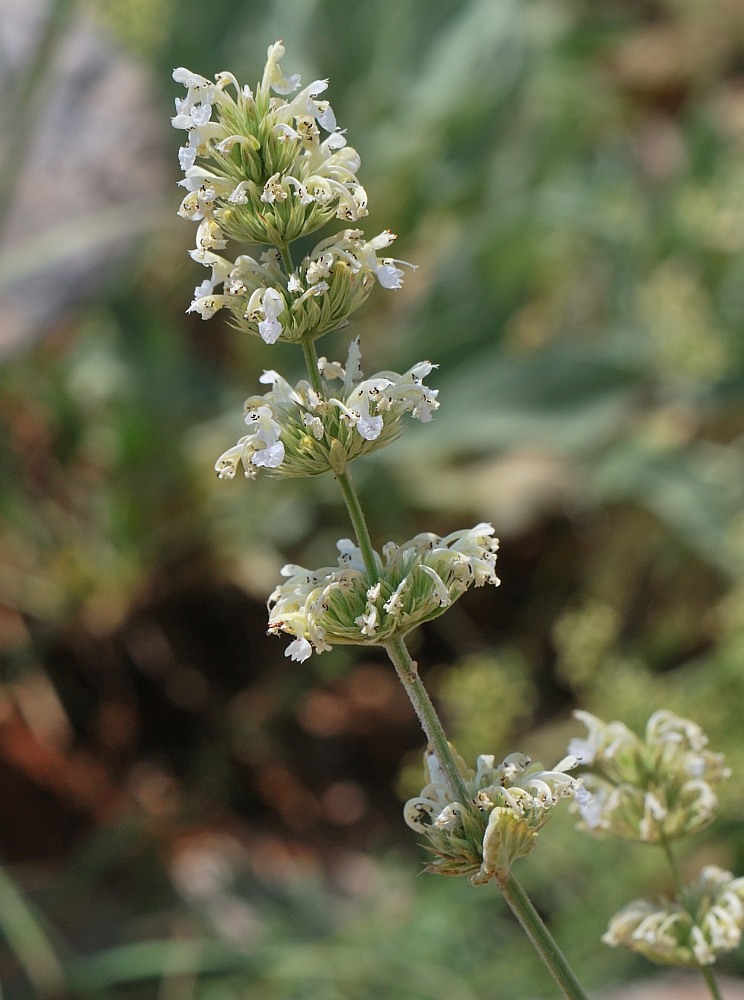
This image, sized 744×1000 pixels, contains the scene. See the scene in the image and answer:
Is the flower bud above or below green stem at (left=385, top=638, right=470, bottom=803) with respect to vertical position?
above

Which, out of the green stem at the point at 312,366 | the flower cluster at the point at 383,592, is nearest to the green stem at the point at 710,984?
the flower cluster at the point at 383,592

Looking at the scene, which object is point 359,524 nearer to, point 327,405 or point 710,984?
point 327,405

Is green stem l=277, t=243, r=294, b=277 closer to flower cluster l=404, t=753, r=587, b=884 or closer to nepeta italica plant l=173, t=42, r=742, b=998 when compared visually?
nepeta italica plant l=173, t=42, r=742, b=998

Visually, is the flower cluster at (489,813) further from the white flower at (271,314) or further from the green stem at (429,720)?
the white flower at (271,314)

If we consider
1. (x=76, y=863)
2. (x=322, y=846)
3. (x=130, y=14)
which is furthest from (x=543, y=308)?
(x=76, y=863)

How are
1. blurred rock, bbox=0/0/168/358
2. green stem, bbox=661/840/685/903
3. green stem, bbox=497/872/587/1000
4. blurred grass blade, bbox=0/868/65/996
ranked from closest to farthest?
green stem, bbox=497/872/587/1000
green stem, bbox=661/840/685/903
blurred grass blade, bbox=0/868/65/996
blurred rock, bbox=0/0/168/358

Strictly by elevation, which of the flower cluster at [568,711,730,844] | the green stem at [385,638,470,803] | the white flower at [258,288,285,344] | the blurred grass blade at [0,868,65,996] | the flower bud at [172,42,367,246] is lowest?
the blurred grass blade at [0,868,65,996]

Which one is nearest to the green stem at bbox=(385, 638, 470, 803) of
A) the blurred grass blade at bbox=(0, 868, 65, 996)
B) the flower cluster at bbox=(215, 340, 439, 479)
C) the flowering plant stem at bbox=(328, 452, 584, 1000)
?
the flowering plant stem at bbox=(328, 452, 584, 1000)
